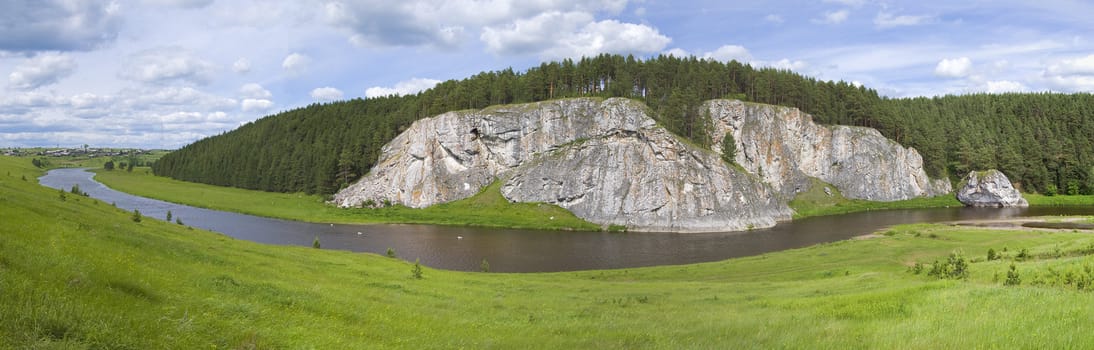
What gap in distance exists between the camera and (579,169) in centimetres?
9138

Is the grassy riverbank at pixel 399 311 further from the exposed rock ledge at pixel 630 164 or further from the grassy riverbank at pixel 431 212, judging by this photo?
the grassy riverbank at pixel 431 212

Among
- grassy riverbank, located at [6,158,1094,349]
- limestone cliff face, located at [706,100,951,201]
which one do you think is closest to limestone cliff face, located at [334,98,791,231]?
limestone cliff face, located at [706,100,951,201]

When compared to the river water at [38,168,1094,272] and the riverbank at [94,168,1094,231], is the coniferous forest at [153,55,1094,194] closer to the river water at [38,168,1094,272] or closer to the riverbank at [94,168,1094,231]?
the riverbank at [94,168,1094,231]

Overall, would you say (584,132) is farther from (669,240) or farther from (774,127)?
(774,127)

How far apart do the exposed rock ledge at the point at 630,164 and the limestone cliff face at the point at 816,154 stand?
0.24m

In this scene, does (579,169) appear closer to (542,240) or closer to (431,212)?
(542,240)

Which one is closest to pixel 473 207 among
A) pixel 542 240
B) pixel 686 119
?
pixel 542 240

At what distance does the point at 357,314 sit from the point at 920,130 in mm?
151307

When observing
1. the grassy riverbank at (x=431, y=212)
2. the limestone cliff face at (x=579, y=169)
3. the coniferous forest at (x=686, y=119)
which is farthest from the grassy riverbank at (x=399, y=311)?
the coniferous forest at (x=686, y=119)

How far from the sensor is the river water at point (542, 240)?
56.1 metres

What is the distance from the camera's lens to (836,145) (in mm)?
112500

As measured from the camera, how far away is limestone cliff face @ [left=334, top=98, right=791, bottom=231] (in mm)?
83375

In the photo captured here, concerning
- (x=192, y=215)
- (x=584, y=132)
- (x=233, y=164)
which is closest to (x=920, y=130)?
(x=584, y=132)

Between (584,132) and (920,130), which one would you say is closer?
(584,132)
